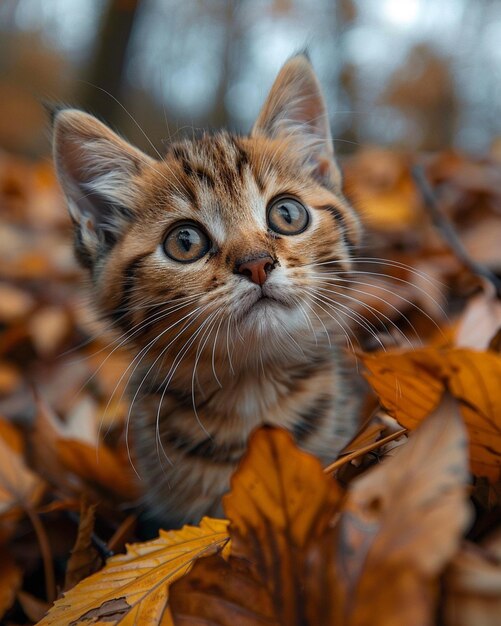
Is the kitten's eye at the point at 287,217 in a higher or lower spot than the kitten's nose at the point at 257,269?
higher

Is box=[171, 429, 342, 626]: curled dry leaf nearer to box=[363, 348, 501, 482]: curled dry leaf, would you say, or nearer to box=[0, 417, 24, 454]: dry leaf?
box=[363, 348, 501, 482]: curled dry leaf

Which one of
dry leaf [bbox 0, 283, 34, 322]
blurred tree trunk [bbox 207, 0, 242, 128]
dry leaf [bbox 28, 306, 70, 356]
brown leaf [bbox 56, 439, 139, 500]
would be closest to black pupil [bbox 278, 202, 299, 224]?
brown leaf [bbox 56, 439, 139, 500]

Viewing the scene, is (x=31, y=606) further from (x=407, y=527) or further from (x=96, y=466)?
(x=407, y=527)

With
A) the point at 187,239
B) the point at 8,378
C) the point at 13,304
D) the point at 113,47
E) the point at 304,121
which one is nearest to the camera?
the point at 187,239

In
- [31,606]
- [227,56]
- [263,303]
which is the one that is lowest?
[31,606]

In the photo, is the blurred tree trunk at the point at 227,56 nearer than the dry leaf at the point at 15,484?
No

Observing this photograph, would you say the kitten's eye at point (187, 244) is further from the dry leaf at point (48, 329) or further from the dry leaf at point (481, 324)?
the dry leaf at point (48, 329)

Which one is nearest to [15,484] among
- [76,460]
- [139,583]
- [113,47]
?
[76,460]

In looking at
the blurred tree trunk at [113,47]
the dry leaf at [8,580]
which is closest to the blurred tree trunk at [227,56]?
the blurred tree trunk at [113,47]
